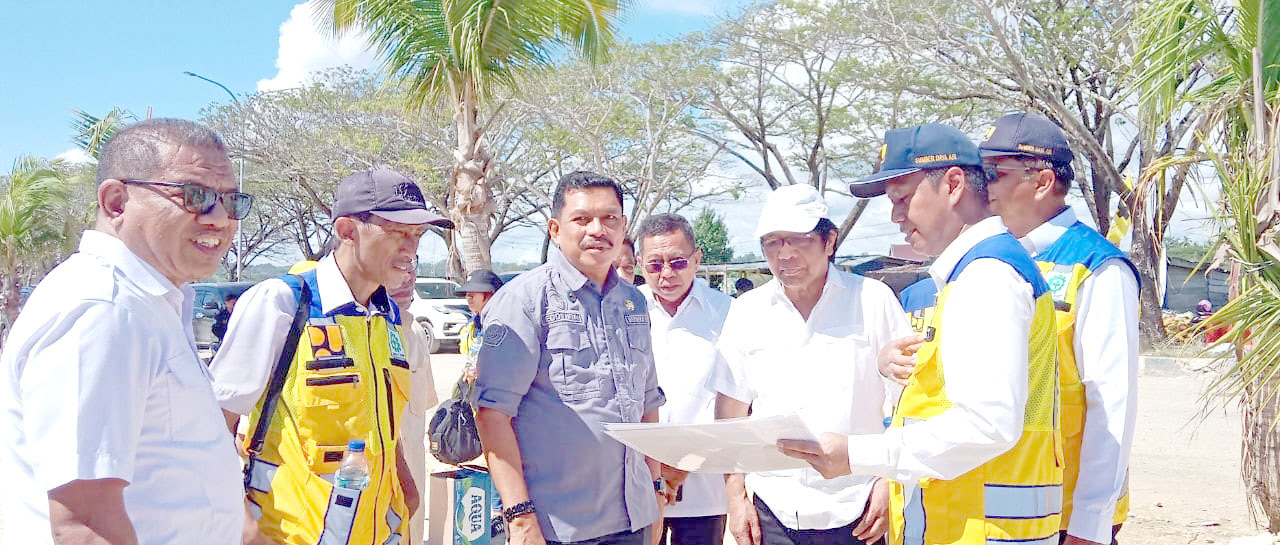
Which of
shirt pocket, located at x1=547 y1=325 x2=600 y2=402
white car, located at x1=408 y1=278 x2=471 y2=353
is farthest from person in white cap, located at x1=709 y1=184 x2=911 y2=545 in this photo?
white car, located at x1=408 y1=278 x2=471 y2=353

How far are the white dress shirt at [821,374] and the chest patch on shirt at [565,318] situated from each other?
890 millimetres

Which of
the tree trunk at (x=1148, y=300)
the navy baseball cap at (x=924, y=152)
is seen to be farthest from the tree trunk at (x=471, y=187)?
the tree trunk at (x=1148, y=300)

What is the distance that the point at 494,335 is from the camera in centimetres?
287

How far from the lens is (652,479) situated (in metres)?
3.26

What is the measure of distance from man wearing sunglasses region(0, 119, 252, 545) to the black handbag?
1.56 meters

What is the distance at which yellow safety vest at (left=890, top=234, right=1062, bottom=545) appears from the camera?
7.48 ft

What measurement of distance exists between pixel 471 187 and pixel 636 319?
6.85 meters

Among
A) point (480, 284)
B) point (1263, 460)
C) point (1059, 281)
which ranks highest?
point (480, 284)

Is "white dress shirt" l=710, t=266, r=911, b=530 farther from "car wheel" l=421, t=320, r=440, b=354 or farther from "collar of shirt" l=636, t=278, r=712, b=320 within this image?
"car wheel" l=421, t=320, r=440, b=354

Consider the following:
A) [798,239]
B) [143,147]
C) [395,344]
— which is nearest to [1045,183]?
[798,239]

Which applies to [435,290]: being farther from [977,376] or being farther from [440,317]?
[977,376]

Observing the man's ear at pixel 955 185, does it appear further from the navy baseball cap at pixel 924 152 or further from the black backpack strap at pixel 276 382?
the black backpack strap at pixel 276 382

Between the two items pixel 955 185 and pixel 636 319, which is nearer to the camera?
pixel 955 185

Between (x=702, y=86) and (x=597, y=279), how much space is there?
68.5ft
